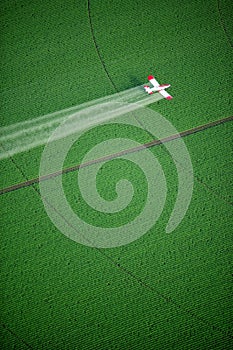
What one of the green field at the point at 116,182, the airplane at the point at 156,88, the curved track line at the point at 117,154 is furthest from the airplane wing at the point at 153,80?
the curved track line at the point at 117,154

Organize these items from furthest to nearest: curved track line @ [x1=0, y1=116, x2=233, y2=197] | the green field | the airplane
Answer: the airplane, curved track line @ [x1=0, y1=116, x2=233, y2=197], the green field

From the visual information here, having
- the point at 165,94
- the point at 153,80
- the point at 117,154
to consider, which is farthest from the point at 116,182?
the point at 153,80

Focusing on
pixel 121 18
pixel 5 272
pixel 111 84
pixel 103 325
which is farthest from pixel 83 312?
pixel 121 18

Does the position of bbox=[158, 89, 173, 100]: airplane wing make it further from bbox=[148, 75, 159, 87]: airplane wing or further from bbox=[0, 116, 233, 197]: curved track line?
bbox=[0, 116, 233, 197]: curved track line

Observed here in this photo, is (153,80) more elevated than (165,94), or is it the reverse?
(153,80)

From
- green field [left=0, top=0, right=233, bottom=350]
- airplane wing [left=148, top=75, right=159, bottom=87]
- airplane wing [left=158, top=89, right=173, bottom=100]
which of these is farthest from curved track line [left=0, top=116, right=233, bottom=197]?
airplane wing [left=148, top=75, right=159, bottom=87]

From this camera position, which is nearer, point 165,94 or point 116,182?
point 116,182

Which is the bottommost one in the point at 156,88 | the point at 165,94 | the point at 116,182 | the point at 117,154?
the point at 116,182

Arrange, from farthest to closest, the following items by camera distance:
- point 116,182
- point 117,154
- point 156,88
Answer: point 156,88 → point 117,154 → point 116,182

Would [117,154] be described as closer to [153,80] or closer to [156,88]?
[156,88]
